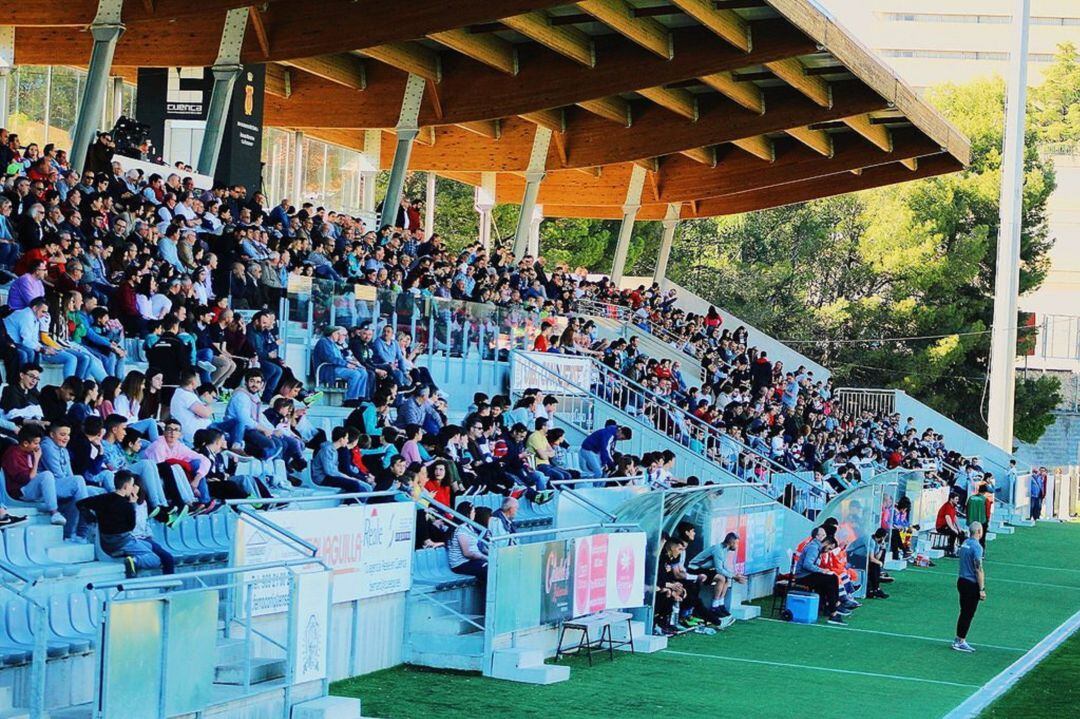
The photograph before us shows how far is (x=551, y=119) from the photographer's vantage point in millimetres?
38156

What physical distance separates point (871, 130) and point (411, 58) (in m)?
11.9

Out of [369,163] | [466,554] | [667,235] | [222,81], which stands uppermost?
[369,163]

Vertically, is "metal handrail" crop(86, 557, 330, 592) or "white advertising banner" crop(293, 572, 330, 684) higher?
"metal handrail" crop(86, 557, 330, 592)

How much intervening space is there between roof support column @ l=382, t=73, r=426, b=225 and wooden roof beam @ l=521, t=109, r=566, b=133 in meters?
4.55

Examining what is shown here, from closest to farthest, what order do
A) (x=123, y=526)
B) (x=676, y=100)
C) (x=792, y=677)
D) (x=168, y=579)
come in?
(x=168, y=579) < (x=123, y=526) < (x=792, y=677) < (x=676, y=100)

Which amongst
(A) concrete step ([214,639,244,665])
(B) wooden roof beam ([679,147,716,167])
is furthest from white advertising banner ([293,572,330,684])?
(B) wooden roof beam ([679,147,716,167])

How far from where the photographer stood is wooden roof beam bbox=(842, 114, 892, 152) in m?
36.1

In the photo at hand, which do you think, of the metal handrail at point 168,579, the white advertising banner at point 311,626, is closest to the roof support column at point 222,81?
the white advertising banner at point 311,626

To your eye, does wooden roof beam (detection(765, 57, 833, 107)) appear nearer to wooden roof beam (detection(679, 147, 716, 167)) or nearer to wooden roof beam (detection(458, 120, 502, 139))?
wooden roof beam (detection(458, 120, 502, 139))

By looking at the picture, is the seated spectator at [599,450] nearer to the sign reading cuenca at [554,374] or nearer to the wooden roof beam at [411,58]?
the sign reading cuenca at [554,374]

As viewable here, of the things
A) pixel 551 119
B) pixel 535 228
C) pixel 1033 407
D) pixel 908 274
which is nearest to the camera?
pixel 551 119

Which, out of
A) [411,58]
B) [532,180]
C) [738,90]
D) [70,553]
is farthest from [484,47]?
[70,553]

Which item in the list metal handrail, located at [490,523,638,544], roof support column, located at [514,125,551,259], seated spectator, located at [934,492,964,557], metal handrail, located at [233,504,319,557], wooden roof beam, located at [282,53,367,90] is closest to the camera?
metal handrail, located at [233,504,319,557]

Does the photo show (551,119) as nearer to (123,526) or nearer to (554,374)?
(554,374)
